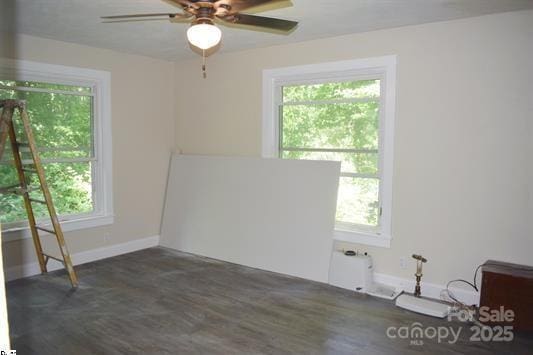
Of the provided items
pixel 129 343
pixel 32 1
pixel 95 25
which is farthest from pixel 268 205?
pixel 32 1

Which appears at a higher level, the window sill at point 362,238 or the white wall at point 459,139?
the white wall at point 459,139

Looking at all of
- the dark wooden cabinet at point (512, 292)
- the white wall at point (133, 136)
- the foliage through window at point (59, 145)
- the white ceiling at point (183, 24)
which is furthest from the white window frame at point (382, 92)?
the foliage through window at point (59, 145)

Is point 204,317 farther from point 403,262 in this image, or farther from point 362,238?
point 403,262

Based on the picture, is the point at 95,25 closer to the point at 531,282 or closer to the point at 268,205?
the point at 268,205

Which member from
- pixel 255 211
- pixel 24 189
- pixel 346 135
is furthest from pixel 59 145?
pixel 346 135

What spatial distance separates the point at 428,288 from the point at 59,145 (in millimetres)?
4020

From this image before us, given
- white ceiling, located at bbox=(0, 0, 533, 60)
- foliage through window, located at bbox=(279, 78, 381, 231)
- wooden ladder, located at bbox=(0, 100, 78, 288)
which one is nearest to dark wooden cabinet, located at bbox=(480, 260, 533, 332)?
foliage through window, located at bbox=(279, 78, 381, 231)

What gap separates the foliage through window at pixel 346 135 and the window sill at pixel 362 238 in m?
0.11

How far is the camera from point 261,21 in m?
2.57

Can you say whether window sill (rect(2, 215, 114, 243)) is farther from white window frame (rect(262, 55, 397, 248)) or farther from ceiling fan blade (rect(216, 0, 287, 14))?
ceiling fan blade (rect(216, 0, 287, 14))

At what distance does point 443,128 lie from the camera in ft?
11.6

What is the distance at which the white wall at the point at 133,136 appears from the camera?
15.0 ft

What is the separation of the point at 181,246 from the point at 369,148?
8.62 feet

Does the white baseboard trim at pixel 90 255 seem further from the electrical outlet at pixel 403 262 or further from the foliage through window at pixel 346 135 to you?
the electrical outlet at pixel 403 262
